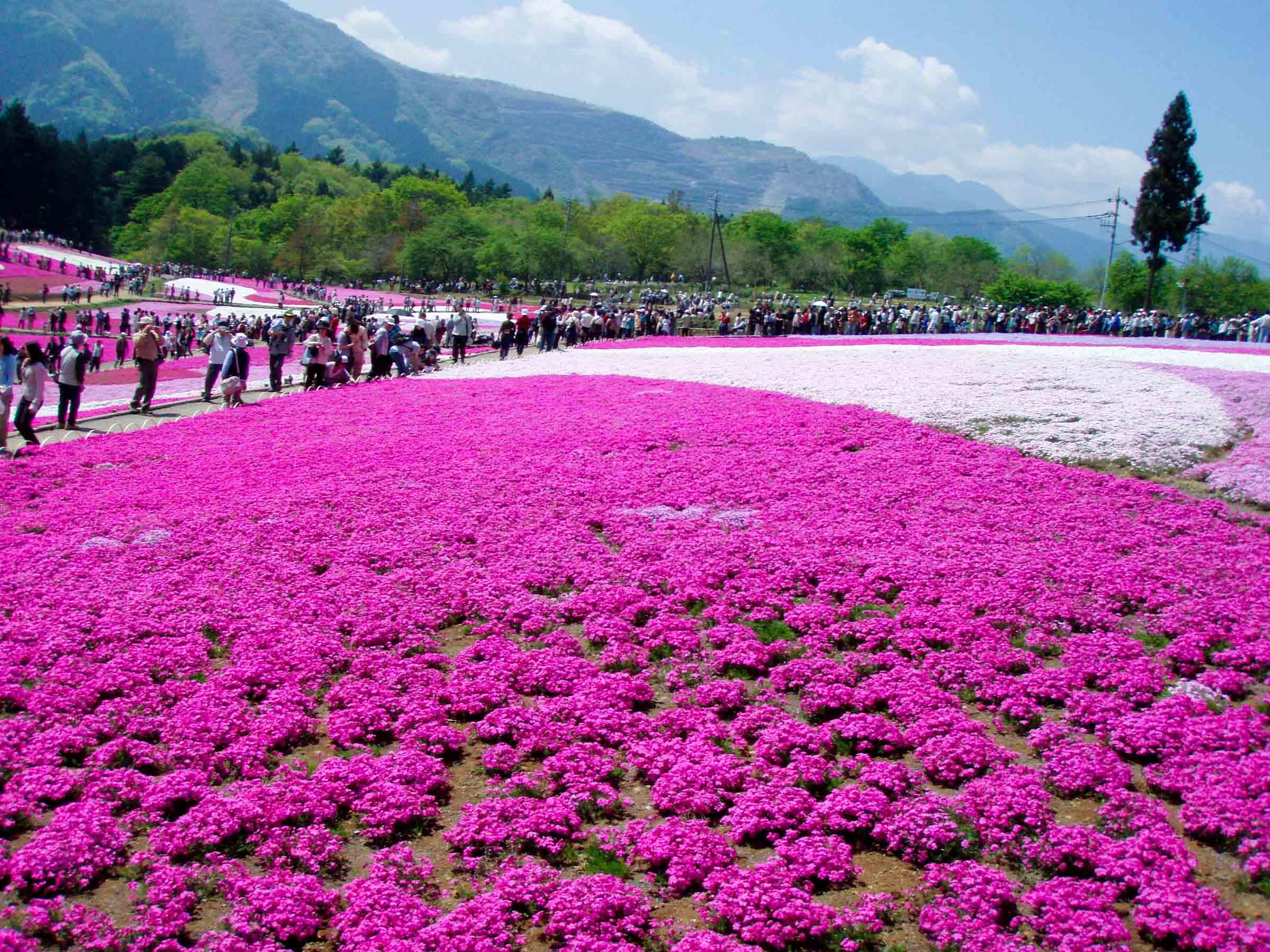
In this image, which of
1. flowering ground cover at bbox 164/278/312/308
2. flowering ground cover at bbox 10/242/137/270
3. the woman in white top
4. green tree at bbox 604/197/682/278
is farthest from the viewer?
green tree at bbox 604/197/682/278

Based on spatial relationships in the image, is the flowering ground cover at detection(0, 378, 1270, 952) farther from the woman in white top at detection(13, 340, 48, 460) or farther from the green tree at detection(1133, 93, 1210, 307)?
the green tree at detection(1133, 93, 1210, 307)

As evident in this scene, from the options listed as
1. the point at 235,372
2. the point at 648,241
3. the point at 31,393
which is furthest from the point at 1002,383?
the point at 648,241

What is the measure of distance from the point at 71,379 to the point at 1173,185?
76141 millimetres

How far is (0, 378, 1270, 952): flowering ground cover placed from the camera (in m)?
6.55

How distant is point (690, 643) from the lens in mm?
10312

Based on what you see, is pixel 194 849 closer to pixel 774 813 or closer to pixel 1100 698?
pixel 774 813

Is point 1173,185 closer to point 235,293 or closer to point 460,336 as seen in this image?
point 460,336

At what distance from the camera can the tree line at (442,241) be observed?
438 feet

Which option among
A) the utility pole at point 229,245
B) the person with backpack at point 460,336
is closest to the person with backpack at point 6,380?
the person with backpack at point 460,336

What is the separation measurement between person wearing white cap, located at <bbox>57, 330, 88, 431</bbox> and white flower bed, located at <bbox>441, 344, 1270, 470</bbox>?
10.1 m

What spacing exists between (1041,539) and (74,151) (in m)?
179

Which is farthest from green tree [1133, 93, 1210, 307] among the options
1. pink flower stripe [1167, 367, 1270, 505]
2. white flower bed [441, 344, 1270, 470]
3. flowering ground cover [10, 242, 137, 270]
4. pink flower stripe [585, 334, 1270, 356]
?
flowering ground cover [10, 242, 137, 270]

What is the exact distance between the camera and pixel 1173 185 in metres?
74.9

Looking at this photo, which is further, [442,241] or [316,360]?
[442,241]
